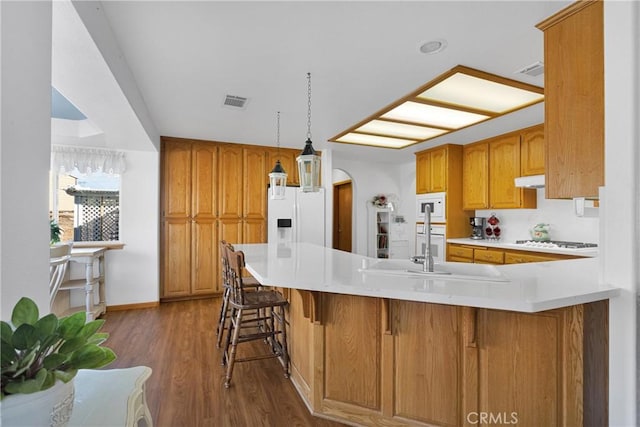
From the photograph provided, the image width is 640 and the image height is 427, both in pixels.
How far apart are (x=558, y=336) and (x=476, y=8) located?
1765mm

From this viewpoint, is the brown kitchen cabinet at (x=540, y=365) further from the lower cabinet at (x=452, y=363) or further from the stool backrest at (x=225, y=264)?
the stool backrest at (x=225, y=264)

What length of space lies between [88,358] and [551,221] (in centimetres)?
500

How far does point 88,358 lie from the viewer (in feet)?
2.19

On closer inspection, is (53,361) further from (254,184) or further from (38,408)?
(254,184)

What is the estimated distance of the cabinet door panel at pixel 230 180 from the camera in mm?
4777

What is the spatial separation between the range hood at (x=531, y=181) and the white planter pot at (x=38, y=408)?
4.40 meters

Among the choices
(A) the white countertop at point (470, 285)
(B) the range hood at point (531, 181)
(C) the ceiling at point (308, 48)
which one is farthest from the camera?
(B) the range hood at point (531, 181)

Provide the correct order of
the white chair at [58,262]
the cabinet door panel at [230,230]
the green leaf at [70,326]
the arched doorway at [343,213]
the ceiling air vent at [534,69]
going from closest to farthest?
the green leaf at [70,326] < the ceiling air vent at [534,69] < the white chair at [58,262] < the cabinet door panel at [230,230] < the arched doorway at [343,213]

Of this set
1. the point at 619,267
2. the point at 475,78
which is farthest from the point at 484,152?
the point at 619,267

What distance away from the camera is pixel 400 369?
66.4 inches

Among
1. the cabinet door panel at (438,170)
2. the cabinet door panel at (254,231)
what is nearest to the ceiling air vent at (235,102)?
the cabinet door panel at (254,231)

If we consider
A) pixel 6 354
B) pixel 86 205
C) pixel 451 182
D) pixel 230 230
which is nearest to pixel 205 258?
pixel 230 230

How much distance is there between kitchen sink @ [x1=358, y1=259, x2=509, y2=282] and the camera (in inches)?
63.4

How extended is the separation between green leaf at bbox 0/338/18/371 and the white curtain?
4177 millimetres
